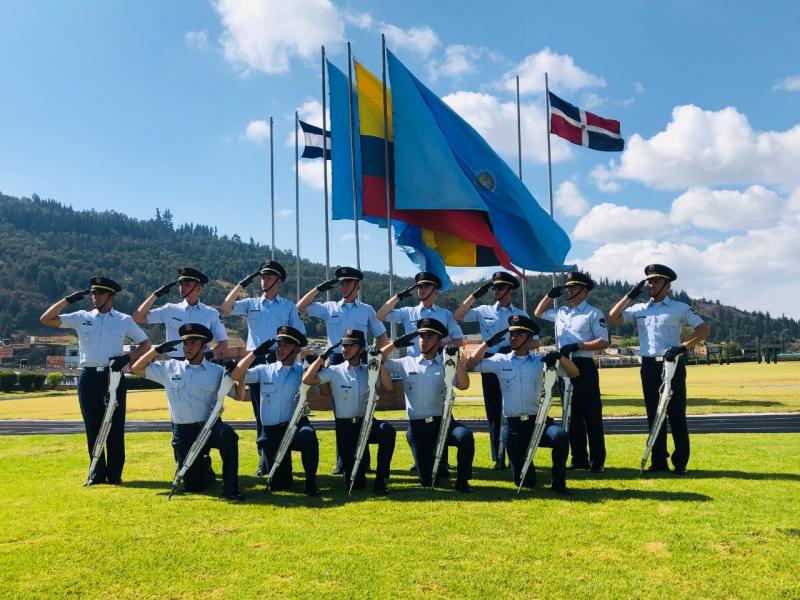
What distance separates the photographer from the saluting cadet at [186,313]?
23.9 ft

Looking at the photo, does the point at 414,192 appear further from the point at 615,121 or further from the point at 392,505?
the point at 392,505

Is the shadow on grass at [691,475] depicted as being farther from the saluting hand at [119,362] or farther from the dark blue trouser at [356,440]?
the saluting hand at [119,362]

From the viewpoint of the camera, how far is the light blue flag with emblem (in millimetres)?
12867

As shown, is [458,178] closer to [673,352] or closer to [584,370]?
[584,370]

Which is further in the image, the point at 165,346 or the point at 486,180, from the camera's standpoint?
the point at 486,180

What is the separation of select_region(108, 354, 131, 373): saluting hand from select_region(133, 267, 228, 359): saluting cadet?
0.56 m

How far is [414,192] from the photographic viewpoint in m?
12.9

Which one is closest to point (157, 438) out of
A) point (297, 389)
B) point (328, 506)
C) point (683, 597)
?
point (297, 389)

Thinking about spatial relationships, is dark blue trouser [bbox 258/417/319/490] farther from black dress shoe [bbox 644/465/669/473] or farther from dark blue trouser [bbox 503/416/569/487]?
black dress shoe [bbox 644/465/669/473]

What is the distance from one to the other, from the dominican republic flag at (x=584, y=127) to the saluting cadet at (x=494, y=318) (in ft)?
33.5

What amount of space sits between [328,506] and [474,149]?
33.8ft

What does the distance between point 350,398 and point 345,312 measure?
1.44 m

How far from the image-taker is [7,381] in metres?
44.2

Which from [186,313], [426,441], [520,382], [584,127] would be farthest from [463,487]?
[584,127]
